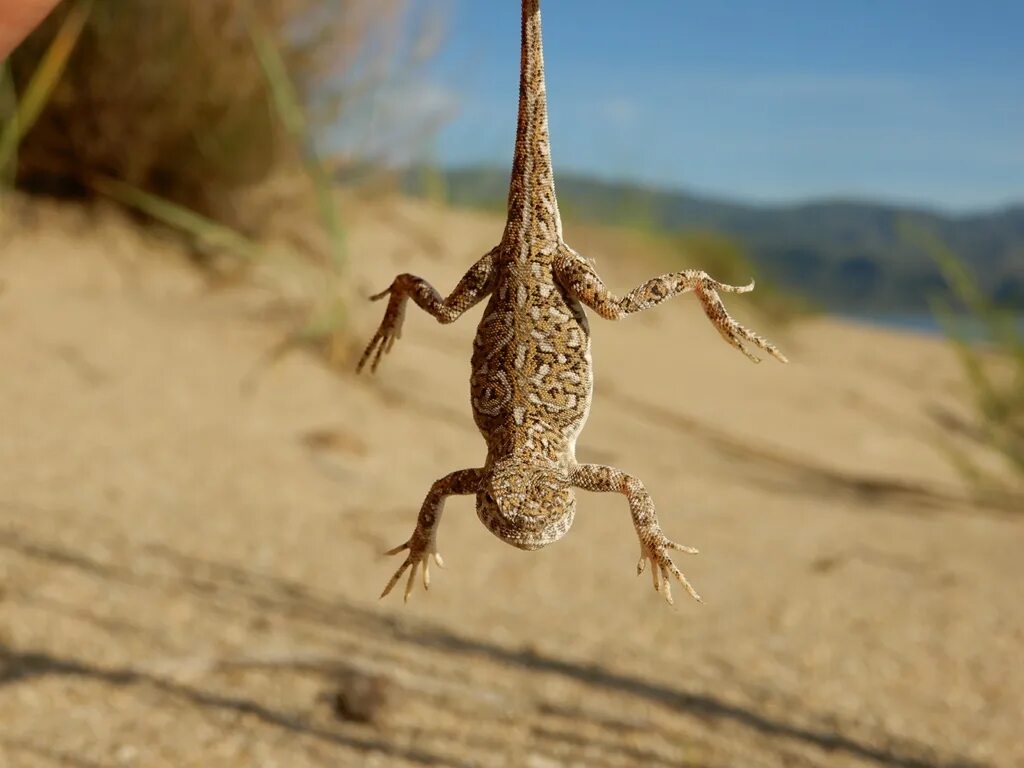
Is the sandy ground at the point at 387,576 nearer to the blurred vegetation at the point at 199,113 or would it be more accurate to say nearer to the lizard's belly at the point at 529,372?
the blurred vegetation at the point at 199,113

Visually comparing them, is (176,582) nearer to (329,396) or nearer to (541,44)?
(329,396)

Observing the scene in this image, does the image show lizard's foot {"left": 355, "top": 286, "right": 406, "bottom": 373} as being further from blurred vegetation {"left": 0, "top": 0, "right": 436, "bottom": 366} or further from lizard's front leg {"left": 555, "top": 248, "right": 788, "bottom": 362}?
blurred vegetation {"left": 0, "top": 0, "right": 436, "bottom": 366}

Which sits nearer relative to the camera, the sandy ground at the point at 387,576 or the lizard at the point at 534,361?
the lizard at the point at 534,361

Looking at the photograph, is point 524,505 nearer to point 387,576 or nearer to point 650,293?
point 650,293

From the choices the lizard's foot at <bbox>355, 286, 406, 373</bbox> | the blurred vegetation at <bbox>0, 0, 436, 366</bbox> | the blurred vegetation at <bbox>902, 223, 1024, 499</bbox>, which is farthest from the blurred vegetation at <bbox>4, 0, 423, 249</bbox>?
the lizard's foot at <bbox>355, 286, 406, 373</bbox>

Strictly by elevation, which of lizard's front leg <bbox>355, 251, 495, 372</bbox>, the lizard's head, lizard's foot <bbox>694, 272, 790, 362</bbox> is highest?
lizard's foot <bbox>694, 272, 790, 362</bbox>

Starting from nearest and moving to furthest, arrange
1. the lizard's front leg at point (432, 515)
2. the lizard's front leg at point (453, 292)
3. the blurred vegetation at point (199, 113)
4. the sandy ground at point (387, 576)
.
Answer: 1. the lizard's front leg at point (432, 515)
2. the lizard's front leg at point (453, 292)
3. the sandy ground at point (387, 576)
4. the blurred vegetation at point (199, 113)

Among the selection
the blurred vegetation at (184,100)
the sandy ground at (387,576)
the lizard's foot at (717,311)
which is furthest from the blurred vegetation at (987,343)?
the blurred vegetation at (184,100)

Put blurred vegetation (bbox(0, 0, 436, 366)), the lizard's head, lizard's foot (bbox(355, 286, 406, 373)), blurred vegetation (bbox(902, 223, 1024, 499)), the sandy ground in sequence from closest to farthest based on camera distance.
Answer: the lizard's head, lizard's foot (bbox(355, 286, 406, 373)), the sandy ground, blurred vegetation (bbox(902, 223, 1024, 499)), blurred vegetation (bbox(0, 0, 436, 366))
